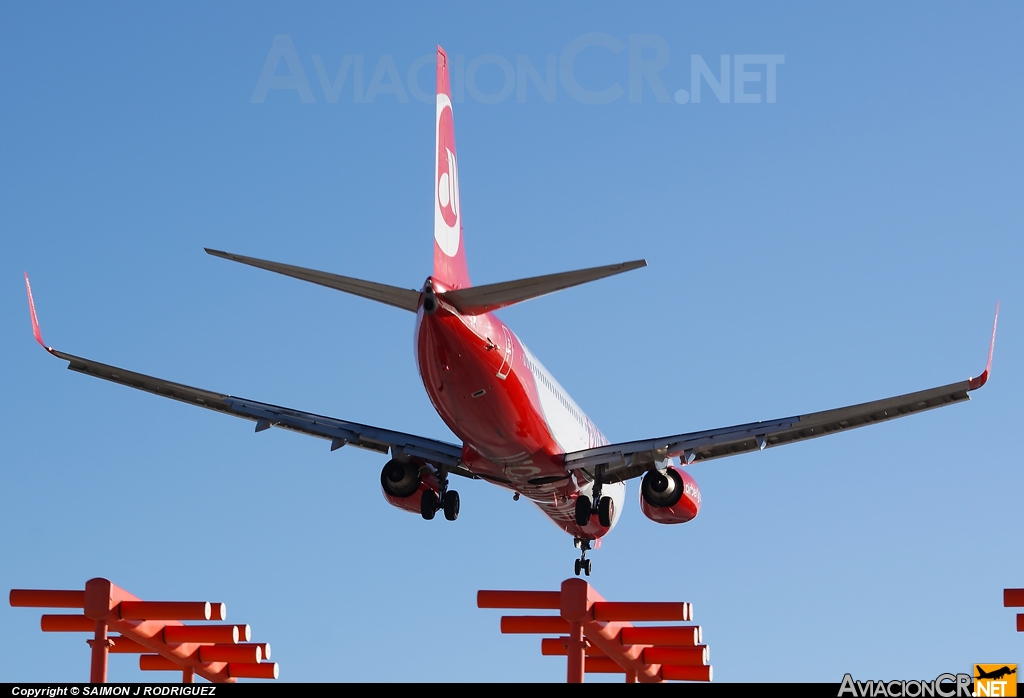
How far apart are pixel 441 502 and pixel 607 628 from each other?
10803 mm

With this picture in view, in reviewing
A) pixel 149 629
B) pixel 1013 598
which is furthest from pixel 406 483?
pixel 1013 598

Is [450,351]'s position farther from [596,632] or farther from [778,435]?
[778,435]

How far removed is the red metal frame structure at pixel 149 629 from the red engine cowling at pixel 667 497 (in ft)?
36.9

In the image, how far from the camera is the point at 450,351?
34.6m

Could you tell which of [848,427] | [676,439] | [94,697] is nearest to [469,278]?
[676,439]

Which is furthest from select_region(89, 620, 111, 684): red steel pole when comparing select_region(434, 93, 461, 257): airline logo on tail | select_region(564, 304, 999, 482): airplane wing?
select_region(564, 304, 999, 482): airplane wing

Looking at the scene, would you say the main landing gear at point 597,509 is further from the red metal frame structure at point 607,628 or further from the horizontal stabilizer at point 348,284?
the horizontal stabilizer at point 348,284

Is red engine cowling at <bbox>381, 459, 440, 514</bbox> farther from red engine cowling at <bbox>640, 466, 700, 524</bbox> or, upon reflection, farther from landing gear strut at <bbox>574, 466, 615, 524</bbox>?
red engine cowling at <bbox>640, 466, 700, 524</bbox>

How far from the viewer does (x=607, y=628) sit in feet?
104

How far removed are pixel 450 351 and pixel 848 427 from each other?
11.1 m

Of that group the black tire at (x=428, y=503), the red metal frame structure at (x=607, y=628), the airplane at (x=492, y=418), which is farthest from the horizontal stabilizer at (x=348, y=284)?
the black tire at (x=428, y=503)

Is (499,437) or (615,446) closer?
(499,437)

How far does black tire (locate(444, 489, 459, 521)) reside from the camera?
4194 centimetres

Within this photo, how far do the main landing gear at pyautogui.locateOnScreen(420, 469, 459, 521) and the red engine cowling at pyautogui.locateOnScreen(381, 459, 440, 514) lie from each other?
0.18m
